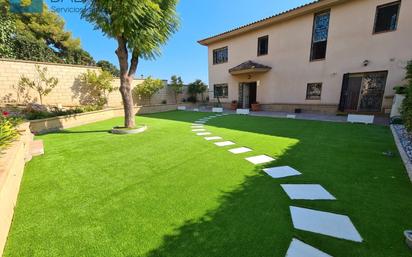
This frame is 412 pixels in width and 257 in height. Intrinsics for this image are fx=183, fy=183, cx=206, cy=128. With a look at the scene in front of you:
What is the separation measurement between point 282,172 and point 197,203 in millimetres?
1707

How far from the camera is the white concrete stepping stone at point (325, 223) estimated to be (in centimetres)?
181

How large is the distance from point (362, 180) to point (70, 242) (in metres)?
3.96

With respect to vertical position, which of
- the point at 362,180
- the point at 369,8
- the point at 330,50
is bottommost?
the point at 362,180

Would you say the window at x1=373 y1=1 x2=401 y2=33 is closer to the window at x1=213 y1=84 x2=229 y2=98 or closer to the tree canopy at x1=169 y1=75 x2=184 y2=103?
the window at x1=213 y1=84 x2=229 y2=98

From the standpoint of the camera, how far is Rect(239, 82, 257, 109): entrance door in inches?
564

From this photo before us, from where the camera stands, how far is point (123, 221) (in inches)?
82.2

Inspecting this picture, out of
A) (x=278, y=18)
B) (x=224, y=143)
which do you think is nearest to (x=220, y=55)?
(x=278, y=18)

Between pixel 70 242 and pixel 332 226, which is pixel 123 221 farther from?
pixel 332 226

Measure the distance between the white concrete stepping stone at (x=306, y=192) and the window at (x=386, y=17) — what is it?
9.97 metres

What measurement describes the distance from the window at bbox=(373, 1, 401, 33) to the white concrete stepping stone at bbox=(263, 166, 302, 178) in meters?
9.58

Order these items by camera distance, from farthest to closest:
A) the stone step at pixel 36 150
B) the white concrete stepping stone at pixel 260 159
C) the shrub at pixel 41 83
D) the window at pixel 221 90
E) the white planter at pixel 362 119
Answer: the window at pixel 221 90 → the shrub at pixel 41 83 → the white planter at pixel 362 119 → the stone step at pixel 36 150 → the white concrete stepping stone at pixel 260 159

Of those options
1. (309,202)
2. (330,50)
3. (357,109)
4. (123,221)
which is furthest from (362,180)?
(330,50)

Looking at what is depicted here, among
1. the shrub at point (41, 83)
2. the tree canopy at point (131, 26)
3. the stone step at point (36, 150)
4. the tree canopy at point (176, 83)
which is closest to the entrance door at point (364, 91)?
the tree canopy at point (131, 26)

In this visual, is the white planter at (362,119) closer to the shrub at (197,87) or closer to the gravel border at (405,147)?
the gravel border at (405,147)
